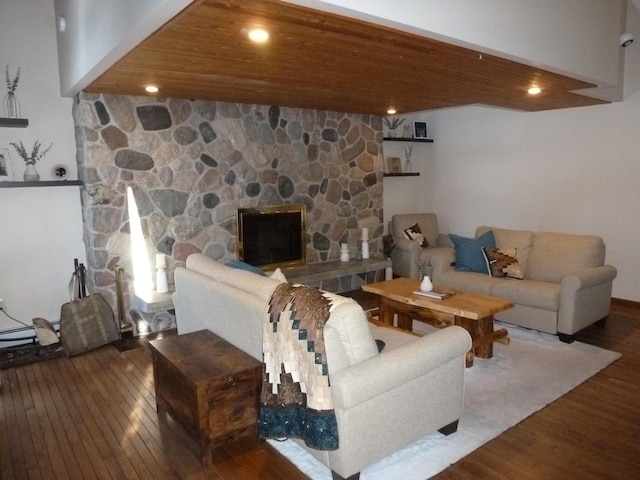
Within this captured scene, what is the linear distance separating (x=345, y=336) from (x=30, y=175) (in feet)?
11.1

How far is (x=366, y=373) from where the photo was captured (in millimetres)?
2059

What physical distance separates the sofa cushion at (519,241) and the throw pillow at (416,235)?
1.40 metres

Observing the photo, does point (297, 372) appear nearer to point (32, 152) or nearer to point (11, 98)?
point (32, 152)

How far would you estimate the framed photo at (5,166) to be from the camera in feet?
12.8

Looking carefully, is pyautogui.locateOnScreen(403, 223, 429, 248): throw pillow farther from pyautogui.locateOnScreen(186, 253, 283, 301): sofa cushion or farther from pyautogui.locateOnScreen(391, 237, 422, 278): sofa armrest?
pyautogui.locateOnScreen(186, 253, 283, 301): sofa cushion

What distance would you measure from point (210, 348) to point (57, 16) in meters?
3.42

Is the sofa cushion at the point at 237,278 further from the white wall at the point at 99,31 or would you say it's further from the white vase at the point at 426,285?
the white vase at the point at 426,285

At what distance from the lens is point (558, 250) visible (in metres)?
4.36

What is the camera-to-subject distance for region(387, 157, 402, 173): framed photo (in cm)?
666

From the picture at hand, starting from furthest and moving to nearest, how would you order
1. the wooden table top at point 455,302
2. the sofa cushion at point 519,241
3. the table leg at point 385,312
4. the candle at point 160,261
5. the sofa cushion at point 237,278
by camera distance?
the sofa cushion at point 519,241, the candle at point 160,261, the table leg at point 385,312, the wooden table top at point 455,302, the sofa cushion at point 237,278

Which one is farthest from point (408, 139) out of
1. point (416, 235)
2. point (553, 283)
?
point (553, 283)

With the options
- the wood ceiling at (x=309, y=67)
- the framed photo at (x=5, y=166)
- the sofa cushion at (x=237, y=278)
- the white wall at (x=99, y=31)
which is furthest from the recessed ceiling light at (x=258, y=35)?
the framed photo at (x=5, y=166)

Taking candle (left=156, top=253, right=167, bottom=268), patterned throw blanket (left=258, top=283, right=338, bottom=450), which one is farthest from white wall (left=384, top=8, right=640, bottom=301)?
patterned throw blanket (left=258, top=283, right=338, bottom=450)

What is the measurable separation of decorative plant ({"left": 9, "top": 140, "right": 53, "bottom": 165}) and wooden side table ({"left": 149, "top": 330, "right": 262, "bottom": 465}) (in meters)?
2.54
